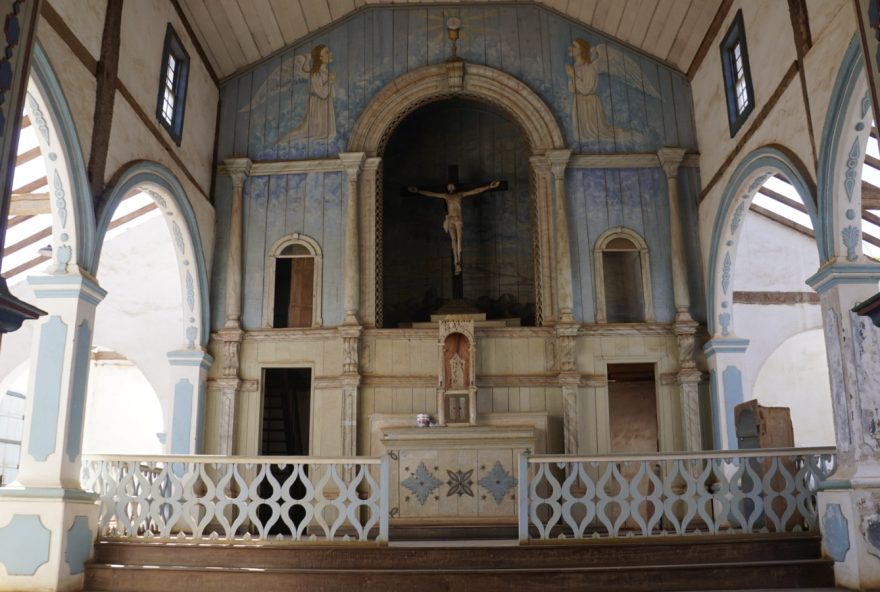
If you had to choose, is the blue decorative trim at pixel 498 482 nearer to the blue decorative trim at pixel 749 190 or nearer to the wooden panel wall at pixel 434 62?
the blue decorative trim at pixel 749 190

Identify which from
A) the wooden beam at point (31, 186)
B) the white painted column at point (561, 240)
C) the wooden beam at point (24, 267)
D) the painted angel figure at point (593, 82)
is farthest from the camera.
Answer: the wooden beam at point (24, 267)

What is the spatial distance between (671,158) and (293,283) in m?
6.30

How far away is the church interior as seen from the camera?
324 inches

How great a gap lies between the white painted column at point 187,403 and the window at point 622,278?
5.98m

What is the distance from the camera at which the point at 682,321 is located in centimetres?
1242

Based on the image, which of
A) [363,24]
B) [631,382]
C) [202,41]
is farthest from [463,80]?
[631,382]

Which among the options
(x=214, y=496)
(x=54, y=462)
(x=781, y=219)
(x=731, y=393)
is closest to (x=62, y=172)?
(x=54, y=462)

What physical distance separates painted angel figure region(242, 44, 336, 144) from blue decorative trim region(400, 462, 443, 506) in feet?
18.9

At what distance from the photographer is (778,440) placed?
978 centimetres

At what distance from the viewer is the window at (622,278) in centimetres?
1282

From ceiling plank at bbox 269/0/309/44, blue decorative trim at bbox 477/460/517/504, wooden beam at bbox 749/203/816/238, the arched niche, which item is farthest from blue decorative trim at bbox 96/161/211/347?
wooden beam at bbox 749/203/816/238

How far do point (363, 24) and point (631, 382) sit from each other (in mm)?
8242

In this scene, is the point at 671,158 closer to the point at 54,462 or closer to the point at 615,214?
the point at 615,214

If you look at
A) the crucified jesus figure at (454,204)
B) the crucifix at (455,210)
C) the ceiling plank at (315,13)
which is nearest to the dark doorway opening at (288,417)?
the crucifix at (455,210)
